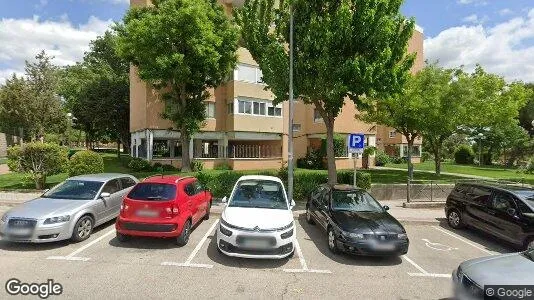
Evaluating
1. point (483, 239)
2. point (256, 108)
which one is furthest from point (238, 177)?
point (256, 108)

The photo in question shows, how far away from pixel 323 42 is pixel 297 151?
61.2 ft

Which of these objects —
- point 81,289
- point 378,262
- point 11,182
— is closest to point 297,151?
point 11,182

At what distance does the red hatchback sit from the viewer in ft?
24.7

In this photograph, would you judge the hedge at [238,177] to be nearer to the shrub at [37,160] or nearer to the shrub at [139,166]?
the shrub at [37,160]

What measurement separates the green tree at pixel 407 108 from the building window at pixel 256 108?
9.28 meters

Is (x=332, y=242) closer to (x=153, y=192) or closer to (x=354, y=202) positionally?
(x=354, y=202)

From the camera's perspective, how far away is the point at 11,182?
16.4 meters

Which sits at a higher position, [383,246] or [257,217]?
[257,217]

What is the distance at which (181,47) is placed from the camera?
19.7 meters

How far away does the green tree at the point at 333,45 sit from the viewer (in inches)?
474

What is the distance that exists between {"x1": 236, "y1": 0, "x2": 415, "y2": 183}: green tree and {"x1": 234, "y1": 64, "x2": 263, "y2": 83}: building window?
12098 millimetres

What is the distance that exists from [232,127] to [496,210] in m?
19.3

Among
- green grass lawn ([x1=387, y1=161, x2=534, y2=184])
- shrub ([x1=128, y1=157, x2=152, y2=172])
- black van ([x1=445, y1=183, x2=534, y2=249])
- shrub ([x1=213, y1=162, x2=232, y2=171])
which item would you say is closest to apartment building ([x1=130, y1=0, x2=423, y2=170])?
shrub ([x1=213, y1=162, x2=232, y2=171])

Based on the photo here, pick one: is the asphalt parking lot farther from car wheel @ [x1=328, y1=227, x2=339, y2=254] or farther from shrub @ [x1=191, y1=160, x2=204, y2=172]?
shrub @ [x1=191, y1=160, x2=204, y2=172]
